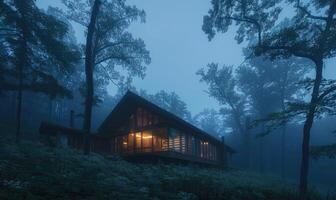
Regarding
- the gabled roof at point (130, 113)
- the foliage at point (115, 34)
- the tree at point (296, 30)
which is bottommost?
the gabled roof at point (130, 113)

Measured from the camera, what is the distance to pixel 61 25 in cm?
2402

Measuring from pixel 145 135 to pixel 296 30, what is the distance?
20.8 m

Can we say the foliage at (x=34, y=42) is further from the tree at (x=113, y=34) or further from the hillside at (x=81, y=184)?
the hillside at (x=81, y=184)

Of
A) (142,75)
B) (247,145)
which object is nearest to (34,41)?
(142,75)

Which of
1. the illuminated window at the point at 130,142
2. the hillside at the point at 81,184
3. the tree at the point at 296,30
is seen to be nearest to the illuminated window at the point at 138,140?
the illuminated window at the point at 130,142

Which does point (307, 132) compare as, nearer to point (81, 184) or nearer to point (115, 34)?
point (81, 184)

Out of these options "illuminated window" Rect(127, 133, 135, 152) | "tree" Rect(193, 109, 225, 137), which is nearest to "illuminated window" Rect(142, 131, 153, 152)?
"illuminated window" Rect(127, 133, 135, 152)

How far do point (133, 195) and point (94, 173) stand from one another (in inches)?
121

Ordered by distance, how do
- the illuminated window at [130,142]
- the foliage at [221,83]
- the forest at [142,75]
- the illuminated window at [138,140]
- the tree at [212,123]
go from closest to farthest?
the forest at [142,75] → the illuminated window at [138,140] → the illuminated window at [130,142] → the foliage at [221,83] → the tree at [212,123]

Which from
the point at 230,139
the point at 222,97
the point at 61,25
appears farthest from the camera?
the point at 230,139

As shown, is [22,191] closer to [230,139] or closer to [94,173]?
[94,173]

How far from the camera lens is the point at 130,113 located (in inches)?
1371

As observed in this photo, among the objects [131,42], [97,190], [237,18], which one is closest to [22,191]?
[97,190]

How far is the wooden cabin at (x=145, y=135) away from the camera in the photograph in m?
30.5
